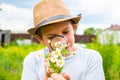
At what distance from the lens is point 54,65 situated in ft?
8.36

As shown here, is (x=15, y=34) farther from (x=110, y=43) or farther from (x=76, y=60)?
(x=76, y=60)

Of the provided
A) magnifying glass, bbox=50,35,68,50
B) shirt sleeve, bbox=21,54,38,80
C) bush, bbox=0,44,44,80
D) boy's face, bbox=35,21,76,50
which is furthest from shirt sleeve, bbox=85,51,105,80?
bush, bbox=0,44,44,80

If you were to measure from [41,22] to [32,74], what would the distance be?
38 centimetres

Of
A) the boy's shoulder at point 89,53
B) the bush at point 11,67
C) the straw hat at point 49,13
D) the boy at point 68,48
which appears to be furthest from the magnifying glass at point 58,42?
the bush at point 11,67

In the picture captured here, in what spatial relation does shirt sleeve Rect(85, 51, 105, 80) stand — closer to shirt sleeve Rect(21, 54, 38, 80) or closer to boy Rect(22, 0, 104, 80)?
boy Rect(22, 0, 104, 80)

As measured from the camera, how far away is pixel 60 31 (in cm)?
284

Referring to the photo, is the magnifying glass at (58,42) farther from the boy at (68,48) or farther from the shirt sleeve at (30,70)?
the shirt sleeve at (30,70)

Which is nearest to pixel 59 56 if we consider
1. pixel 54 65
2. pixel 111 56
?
pixel 54 65

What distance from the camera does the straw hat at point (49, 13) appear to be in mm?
2990

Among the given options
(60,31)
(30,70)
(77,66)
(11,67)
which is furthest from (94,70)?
(11,67)

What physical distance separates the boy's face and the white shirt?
14 cm

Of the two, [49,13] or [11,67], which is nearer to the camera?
[49,13]

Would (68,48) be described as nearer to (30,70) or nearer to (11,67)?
(30,70)

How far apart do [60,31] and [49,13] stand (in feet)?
0.81
